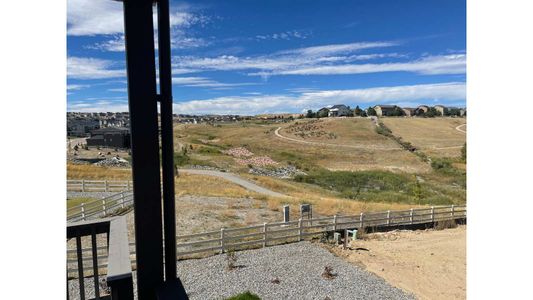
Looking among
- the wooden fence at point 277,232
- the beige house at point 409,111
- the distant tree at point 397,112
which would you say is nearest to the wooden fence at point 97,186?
the wooden fence at point 277,232

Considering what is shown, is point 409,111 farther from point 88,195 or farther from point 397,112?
point 88,195

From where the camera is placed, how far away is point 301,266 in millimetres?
6848

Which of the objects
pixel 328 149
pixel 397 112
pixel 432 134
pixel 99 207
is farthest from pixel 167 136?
pixel 397 112

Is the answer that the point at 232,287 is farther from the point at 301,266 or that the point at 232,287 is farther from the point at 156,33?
the point at 156,33

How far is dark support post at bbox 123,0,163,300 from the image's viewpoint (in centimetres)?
141

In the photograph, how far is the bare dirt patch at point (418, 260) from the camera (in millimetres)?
6203

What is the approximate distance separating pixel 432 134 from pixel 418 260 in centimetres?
4291

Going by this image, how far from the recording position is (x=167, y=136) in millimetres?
1527

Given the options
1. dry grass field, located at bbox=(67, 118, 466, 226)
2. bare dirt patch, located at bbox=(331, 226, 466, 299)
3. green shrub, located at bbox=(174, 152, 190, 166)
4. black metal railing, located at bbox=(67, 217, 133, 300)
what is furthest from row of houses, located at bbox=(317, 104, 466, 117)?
black metal railing, located at bbox=(67, 217, 133, 300)

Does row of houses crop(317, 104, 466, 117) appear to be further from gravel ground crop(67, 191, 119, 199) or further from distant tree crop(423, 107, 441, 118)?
gravel ground crop(67, 191, 119, 199)

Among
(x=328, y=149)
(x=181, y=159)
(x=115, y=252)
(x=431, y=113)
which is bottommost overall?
(x=181, y=159)

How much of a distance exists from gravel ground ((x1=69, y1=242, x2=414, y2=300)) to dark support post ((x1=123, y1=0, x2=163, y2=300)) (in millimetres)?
4310
